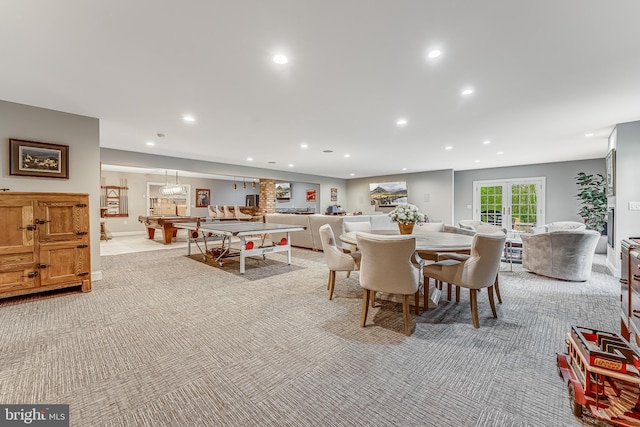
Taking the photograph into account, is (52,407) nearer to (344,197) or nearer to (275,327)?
(275,327)

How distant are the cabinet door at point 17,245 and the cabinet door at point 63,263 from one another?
0.29 feet

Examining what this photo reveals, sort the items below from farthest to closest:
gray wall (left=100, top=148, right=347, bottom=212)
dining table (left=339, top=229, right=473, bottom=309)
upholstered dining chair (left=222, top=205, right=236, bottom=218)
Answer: upholstered dining chair (left=222, top=205, right=236, bottom=218)
gray wall (left=100, top=148, right=347, bottom=212)
dining table (left=339, top=229, right=473, bottom=309)

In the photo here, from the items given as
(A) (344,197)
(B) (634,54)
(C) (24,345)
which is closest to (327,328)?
(C) (24,345)

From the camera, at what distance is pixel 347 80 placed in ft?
9.10

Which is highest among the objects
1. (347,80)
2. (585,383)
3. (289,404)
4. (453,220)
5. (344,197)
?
(347,80)

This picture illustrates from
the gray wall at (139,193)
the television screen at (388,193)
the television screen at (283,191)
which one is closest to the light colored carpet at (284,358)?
the television screen at (388,193)

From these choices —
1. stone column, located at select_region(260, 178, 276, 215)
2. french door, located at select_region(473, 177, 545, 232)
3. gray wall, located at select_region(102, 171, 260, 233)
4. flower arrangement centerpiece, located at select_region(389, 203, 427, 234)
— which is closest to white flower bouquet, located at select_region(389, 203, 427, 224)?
flower arrangement centerpiece, located at select_region(389, 203, 427, 234)

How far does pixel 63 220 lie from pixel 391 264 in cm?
389

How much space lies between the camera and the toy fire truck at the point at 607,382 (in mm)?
1350

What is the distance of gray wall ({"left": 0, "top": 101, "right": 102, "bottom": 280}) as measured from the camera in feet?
10.9

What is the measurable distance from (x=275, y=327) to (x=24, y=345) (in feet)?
6.43

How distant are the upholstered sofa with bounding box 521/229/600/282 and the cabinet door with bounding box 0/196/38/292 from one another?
682cm

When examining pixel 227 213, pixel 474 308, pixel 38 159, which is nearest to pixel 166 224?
pixel 227 213

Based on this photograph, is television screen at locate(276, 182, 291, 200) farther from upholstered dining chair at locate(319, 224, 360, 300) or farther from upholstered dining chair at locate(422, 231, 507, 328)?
upholstered dining chair at locate(422, 231, 507, 328)
